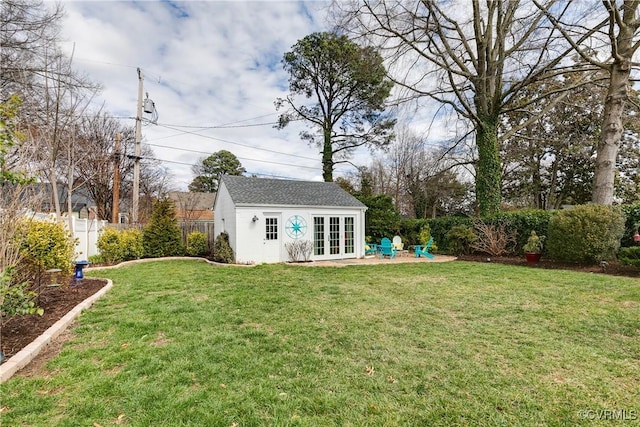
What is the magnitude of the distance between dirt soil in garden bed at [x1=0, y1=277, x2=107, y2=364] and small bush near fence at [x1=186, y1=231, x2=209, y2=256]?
6.43m

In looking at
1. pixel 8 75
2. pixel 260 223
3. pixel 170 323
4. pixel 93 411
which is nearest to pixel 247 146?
pixel 260 223

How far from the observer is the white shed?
1150cm

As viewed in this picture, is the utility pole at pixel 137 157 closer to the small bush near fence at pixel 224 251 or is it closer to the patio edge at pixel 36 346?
the small bush near fence at pixel 224 251

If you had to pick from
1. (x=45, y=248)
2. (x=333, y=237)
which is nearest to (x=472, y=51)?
(x=333, y=237)

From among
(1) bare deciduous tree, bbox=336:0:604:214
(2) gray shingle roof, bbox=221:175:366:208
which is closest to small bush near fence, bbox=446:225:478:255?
(1) bare deciduous tree, bbox=336:0:604:214

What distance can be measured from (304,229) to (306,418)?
33.6 ft

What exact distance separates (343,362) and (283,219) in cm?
912

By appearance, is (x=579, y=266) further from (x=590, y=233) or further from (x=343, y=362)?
(x=343, y=362)

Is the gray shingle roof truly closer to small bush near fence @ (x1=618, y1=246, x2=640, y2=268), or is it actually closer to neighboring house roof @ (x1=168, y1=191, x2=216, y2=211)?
small bush near fence @ (x1=618, y1=246, x2=640, y2=268)

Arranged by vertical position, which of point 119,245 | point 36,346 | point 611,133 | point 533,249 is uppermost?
point 611,133

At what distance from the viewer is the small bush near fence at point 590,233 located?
894 centimetres

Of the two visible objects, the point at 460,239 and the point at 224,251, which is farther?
the point at 460,239

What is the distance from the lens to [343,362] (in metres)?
3.18

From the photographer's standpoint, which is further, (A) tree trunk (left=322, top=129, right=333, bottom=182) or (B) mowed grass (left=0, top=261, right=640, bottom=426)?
(A) tree trunk (left=322, top=129, right=333, bottom=182)
